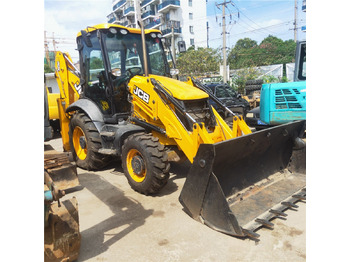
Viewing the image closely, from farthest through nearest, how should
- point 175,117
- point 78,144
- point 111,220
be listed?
point 78,144 < point 175,117 < point 111,220

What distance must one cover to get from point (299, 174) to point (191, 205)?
2110mm

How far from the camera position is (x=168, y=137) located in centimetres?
456

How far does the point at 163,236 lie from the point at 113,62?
3264 millimetres

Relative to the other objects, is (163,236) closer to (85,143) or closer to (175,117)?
(175,117)

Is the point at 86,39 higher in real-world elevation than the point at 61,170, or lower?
higher

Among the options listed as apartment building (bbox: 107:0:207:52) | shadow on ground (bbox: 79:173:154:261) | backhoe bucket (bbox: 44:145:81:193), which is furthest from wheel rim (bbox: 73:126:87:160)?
apartment building (bbox: 107:0:207:52)

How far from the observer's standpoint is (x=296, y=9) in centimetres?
3216

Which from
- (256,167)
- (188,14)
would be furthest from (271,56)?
(256,167)

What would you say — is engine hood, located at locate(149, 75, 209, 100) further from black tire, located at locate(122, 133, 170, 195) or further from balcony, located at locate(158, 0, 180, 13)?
balcony, located at locate(158, 0, 180, 13)

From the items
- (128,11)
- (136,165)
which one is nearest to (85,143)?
(136,165)

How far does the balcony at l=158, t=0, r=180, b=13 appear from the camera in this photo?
1916 inches

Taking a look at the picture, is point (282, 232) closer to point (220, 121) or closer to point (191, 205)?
point (191, 205)

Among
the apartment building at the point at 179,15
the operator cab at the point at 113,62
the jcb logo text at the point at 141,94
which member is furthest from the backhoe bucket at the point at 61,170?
the apartment building at the point at 179,15

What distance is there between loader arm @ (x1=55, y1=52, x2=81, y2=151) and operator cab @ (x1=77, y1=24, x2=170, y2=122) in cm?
66
